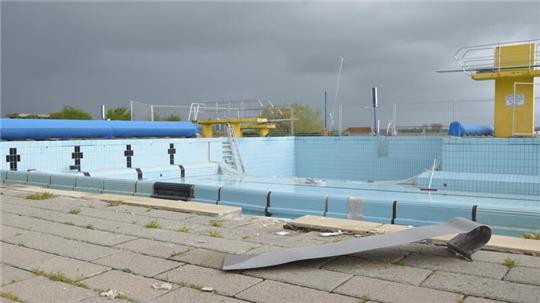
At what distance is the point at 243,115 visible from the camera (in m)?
17.6

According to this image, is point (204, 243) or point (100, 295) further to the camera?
point (204, 243)

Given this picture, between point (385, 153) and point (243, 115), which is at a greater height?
point (243, 115)

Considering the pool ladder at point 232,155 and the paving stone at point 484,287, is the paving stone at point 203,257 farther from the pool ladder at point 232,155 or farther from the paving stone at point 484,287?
the pool ladder at point 232,155

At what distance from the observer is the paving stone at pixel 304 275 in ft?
8.32

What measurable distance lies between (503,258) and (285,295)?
1623 millimetres

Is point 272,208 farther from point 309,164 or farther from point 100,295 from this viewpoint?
point 309,164

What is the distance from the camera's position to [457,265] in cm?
285

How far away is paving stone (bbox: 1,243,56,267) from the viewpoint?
9.87 ft

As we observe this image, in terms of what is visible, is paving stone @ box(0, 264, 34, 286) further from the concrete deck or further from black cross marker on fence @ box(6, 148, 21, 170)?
black cross marker on fence @ box(6, 148, 21, 170)

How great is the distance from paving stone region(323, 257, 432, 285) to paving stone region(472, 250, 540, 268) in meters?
0.55

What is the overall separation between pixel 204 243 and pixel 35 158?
8.01 metres

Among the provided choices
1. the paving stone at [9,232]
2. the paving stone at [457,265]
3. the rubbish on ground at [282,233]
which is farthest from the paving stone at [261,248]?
the paving stone at [9,232]

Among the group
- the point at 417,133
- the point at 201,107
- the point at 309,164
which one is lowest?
the point at 309,164

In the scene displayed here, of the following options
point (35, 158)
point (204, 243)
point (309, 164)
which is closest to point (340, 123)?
point (309, 164)
